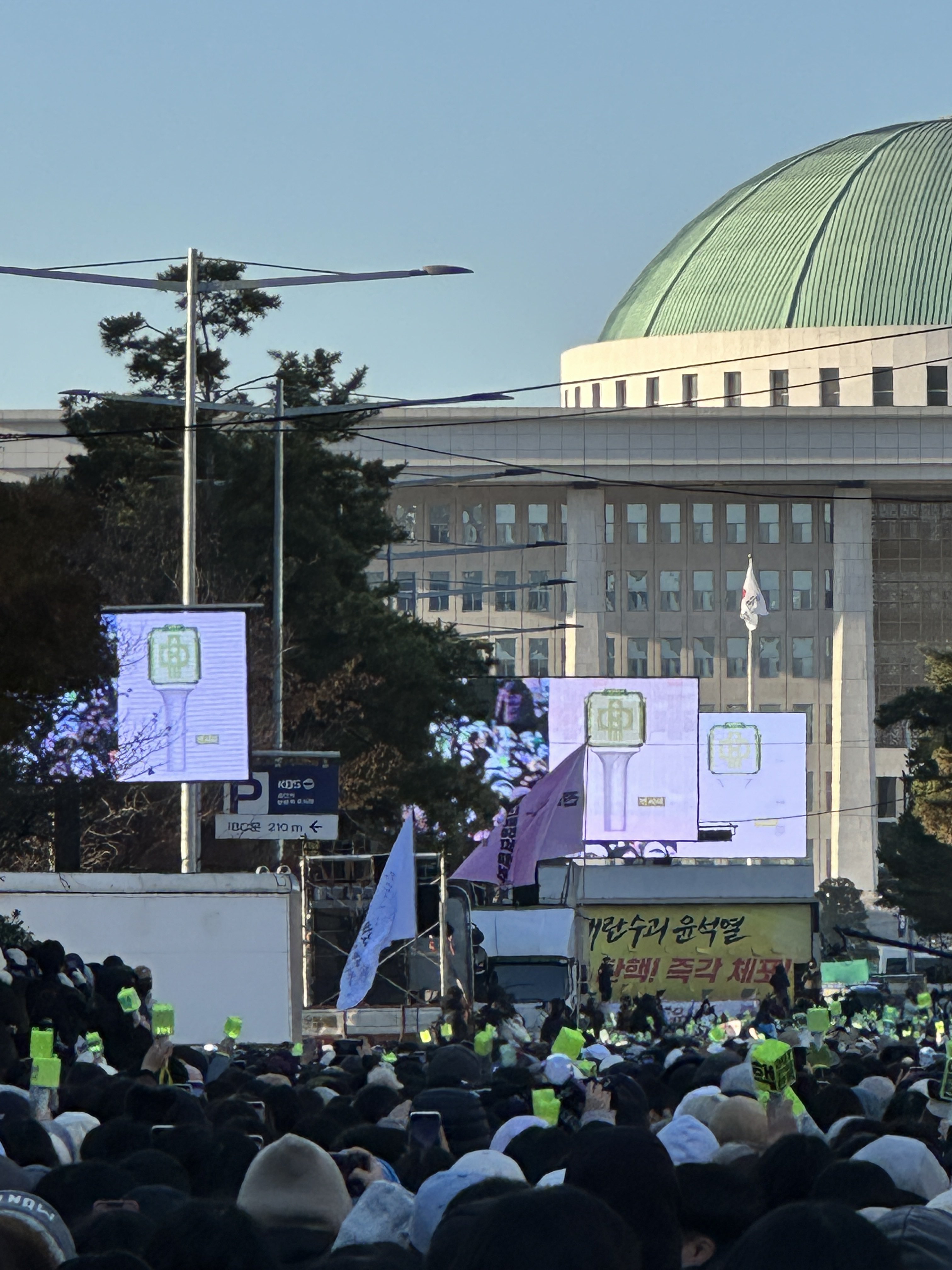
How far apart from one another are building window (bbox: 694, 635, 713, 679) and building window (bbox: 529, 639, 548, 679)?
7587mm

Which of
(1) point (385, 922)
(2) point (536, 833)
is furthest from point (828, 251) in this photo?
(1) point (385, 922)

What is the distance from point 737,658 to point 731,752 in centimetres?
7105

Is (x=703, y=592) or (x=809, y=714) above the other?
(x=703, y=592)

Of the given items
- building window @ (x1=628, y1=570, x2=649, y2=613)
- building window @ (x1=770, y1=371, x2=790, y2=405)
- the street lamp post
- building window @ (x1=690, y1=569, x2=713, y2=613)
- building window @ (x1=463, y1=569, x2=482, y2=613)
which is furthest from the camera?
building window @ (x1=628, y1=570, x2=649, y2=613)

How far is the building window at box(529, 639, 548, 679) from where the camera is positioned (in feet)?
422

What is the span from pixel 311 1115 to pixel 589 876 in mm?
40278

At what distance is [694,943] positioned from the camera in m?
47.7

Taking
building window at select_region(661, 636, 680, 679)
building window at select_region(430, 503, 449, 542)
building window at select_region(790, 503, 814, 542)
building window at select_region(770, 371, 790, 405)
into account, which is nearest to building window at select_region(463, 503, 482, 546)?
building window at select_region(430, 503, 449, 542)

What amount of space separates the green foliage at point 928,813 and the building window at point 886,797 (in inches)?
1934

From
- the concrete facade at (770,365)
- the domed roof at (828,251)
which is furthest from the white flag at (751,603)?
the domed roof at (828,251)

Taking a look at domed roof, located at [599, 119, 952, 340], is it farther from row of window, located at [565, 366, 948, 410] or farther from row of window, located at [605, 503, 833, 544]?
row of window, located at [605, 503, 833, 544]

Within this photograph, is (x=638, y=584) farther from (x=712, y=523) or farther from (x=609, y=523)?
(x=712, y=523)

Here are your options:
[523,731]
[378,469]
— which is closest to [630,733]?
[523,731]

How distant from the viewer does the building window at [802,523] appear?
13275cm
